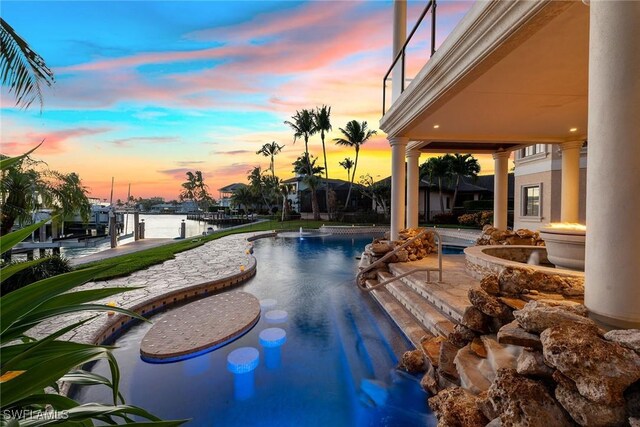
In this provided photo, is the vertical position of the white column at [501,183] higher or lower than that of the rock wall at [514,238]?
higher

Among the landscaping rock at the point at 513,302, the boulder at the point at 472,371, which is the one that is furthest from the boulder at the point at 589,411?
the landscaping rock at the point at 513,302

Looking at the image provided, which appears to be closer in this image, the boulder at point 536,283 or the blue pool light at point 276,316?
the boulder at point 536,283

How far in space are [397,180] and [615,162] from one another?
23.4ft

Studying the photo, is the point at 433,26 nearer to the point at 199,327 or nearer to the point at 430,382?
the point at 430,382

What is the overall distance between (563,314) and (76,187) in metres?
13.1

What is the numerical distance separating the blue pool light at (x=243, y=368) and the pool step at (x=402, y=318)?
2379mm

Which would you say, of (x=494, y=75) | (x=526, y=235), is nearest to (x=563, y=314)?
(x=494, y=75)

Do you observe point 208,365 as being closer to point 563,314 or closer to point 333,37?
point 563,314

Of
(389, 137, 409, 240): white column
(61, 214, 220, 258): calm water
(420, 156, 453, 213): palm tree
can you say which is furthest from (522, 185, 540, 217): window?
(61, 214, 220, 258): calm water

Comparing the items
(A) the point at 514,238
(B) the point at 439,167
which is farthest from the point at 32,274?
(B) the point at 439,167

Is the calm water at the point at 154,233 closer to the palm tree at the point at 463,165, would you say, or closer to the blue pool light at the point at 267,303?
the blue pool light at the point at 267,303

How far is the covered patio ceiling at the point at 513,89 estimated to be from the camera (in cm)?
347

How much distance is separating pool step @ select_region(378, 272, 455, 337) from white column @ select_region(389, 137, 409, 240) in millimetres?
2751

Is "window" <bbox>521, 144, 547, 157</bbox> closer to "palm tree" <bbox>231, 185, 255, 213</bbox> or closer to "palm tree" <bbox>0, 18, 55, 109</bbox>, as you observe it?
"palm tree" <bbox>0, 18, 55, 109</bbox>
